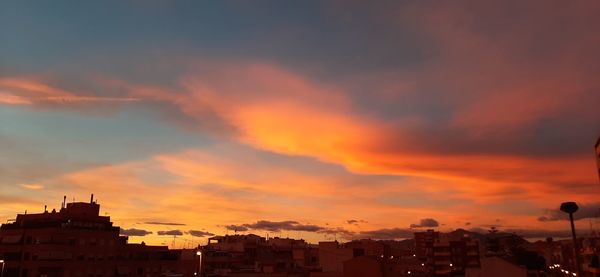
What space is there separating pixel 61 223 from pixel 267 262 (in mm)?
47845

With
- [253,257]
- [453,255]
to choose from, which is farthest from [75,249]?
[453,255]

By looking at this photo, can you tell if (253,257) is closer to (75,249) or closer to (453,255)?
(75,249)

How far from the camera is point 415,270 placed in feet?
345

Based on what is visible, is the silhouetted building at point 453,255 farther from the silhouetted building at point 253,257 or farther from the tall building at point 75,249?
the tall building at point 75,249

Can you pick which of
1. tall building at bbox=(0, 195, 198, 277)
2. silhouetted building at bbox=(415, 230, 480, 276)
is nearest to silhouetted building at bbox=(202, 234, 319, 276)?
tall building at bbox=(0, 195, 198, 277)

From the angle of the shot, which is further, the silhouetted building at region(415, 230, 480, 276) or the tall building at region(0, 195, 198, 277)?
the silhouetted building at region(415, 230, 480, 276)

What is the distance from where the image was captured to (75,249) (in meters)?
85.9

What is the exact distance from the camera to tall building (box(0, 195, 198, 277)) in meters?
82.2

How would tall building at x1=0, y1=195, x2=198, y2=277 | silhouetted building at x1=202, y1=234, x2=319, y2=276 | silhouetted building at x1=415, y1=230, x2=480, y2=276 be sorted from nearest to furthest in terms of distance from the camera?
tall building at x1=0, y1=195, x2=198, y2=277, silhouetted building at x1=202, y1=234, x2=319, y2=276, silhouetted building at x1=415, y1=230, x2=480, y2=276

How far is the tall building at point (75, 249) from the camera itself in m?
82.2

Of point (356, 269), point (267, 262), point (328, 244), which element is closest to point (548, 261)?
point (328, 244)

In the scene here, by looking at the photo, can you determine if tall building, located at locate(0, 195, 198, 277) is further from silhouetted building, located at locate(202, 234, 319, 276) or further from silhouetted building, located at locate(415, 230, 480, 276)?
silhouetted building, located at locate(415, 230, 480, 276)

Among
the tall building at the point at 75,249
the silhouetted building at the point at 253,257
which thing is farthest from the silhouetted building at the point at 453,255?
the tall building at the point at 75,249

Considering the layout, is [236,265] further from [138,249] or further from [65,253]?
Answer: [65,253]
